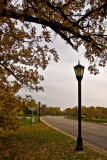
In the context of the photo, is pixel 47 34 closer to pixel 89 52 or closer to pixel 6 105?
pixel 89 52

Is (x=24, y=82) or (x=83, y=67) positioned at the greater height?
(x=83, y=67)

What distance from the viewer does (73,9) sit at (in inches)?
195

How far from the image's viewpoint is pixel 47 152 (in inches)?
247

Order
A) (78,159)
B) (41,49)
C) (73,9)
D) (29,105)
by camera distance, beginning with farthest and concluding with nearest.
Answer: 1. (41,49)
2. (78,159)
3. (73,9)
4. (29,105)

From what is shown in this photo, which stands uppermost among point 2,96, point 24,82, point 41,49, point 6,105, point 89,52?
point 41,49

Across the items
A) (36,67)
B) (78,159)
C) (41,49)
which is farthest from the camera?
(36,67)

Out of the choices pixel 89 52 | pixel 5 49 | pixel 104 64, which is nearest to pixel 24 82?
pixel 5 49

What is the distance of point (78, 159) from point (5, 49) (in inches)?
240

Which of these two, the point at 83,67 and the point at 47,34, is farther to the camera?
the point at 83,67

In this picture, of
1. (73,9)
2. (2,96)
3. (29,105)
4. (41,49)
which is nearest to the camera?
(29,105)

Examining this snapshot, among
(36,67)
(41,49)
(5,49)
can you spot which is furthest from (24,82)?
(5,49)

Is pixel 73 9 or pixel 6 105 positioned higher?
pixel 73 9

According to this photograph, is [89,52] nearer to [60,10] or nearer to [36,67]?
[60,10]

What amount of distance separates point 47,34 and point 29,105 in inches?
110
